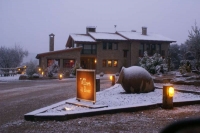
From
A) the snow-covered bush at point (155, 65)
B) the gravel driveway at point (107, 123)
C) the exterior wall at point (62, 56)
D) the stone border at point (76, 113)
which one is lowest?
the gravel driveway at point (107, 123)

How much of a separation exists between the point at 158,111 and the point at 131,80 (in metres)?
4.92

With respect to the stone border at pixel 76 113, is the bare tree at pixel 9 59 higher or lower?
higher

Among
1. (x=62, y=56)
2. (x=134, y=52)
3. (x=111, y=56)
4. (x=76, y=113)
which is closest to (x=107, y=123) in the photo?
(x=76, y=113)

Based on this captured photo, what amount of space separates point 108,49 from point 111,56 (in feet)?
4.16

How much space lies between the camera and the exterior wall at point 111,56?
4816 cm

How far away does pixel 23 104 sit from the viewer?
487 inches

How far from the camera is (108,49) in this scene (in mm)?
49094

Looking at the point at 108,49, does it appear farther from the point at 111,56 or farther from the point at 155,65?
the point at 155,65

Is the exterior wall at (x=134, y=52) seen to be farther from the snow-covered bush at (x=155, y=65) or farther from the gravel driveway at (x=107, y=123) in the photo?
the gravel driveway at (x=107, y=123)

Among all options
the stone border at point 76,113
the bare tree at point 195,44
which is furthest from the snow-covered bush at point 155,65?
the stone border at point 76,113

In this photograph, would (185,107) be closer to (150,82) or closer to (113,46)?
(150,82)

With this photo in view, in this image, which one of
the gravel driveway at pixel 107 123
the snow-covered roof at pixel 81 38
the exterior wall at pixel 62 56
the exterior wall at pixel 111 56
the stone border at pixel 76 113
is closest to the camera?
the gravel driveway at pixel 107 123

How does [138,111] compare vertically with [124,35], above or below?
below

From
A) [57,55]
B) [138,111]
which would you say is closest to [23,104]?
[138,111]
